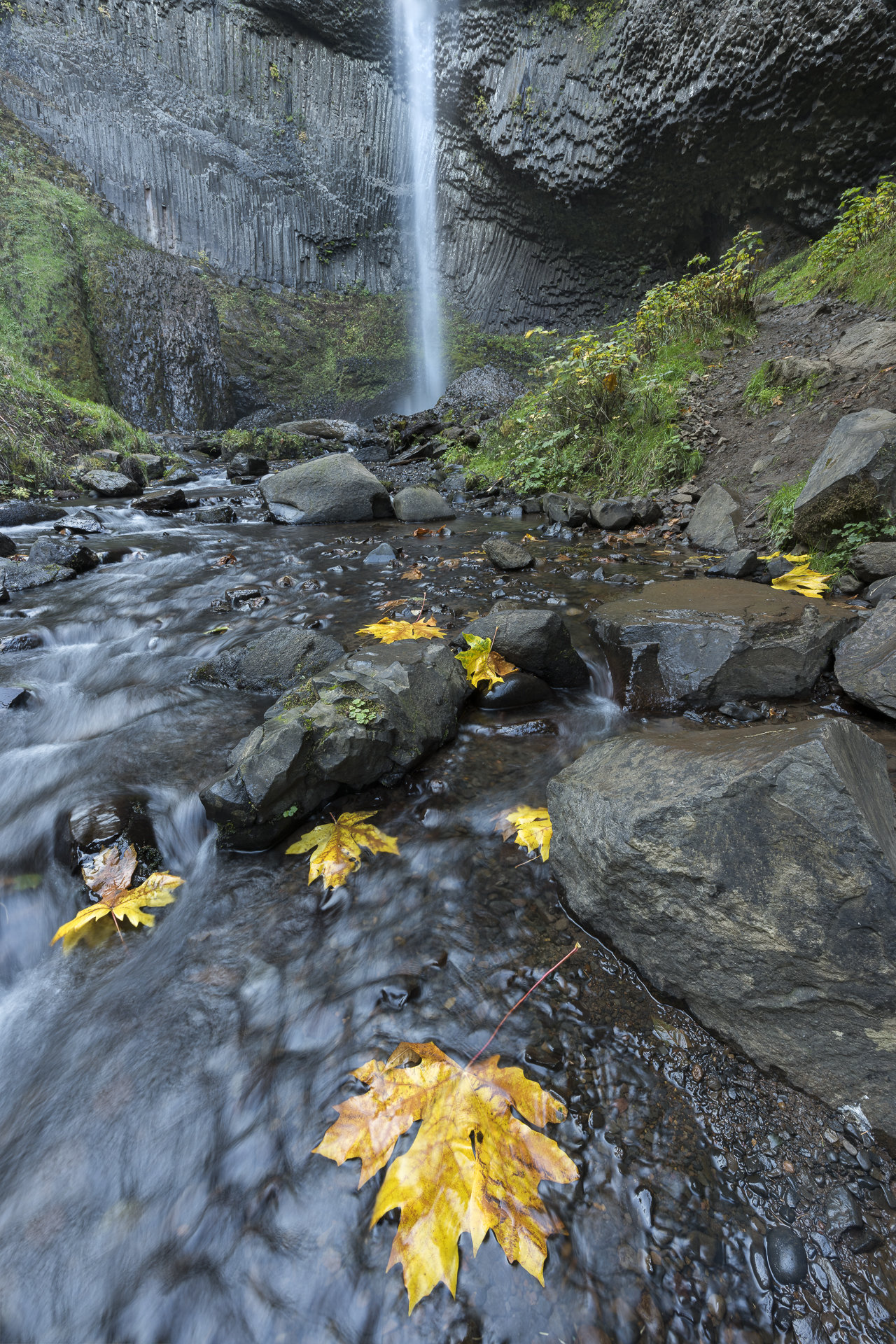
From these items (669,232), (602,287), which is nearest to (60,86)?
(602,287)

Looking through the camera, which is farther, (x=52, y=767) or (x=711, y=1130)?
(x=52, y=767)

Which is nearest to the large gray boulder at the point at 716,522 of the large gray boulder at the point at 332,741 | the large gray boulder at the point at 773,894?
the large gray boulder at the point at 332,741

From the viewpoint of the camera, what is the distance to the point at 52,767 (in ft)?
8.60

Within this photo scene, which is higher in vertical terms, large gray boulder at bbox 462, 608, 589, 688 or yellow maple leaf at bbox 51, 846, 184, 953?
large gray boulder at bbox 462, 608, 589, 688

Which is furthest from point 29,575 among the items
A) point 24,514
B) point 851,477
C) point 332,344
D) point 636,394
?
point 332,344

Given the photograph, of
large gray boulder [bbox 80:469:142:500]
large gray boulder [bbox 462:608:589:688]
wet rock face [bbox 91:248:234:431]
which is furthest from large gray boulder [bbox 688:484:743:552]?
wet rock face [bbox 91:248:234:431]

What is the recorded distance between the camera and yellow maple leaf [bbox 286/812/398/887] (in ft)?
6.42

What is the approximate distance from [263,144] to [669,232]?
48.4ft

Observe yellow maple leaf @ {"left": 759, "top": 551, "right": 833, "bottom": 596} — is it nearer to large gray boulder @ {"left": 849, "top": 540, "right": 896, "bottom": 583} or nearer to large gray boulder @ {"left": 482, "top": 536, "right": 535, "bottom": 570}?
large gray boulder @ {"left": 849, "top": 540, "right": 896, "bottom": 583}

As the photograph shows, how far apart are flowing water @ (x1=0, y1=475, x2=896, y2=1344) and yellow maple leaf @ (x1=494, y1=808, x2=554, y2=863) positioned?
2.1 inches

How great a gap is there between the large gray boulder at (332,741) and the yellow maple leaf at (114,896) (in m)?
0.25

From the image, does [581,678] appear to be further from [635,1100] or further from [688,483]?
[688,483]

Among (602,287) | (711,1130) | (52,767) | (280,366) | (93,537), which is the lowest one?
(711,1130)

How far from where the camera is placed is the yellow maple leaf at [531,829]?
6.50 feet
